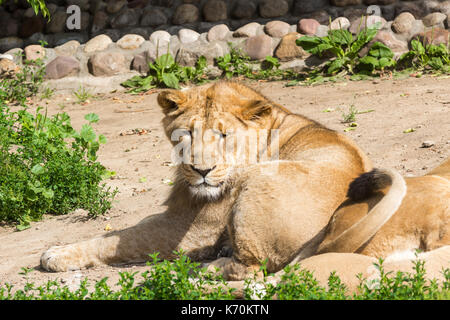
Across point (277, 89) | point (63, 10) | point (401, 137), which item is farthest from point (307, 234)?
point (63, 10)

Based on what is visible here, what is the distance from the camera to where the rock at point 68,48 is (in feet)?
37.3

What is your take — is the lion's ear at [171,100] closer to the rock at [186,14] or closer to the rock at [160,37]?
the rock at [160,37]

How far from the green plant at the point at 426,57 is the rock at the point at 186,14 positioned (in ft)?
12.1

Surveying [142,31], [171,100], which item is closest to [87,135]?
[171,100]

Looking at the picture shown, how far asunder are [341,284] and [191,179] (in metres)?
1.56

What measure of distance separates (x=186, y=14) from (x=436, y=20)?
→ 4.21 metres

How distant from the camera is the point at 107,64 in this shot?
437 inches

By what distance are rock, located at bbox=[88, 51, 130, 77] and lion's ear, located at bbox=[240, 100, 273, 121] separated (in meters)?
7.03

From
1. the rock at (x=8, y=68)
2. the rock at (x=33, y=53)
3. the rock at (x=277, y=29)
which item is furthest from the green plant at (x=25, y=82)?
the rock at (x=277, y=29)

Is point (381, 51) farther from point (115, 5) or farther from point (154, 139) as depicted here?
point (115, 5)

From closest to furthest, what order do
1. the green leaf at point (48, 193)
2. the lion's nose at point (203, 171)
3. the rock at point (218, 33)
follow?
the lion's nose at point (203, 171), the green leaf at point (48, 193), the rock at point (218, 33)

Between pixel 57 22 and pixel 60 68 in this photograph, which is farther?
pixel 57 22

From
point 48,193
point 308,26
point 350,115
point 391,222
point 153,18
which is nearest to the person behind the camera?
point 391,222
